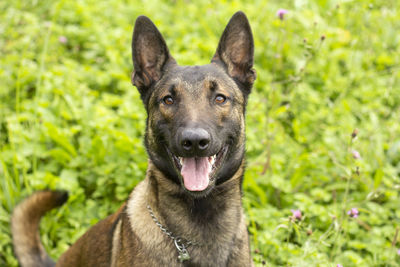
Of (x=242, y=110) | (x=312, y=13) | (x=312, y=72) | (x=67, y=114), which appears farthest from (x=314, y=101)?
(x=67, y=114)

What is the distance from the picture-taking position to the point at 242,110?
3.14 metres

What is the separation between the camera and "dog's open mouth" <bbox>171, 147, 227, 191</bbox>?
8.79ft

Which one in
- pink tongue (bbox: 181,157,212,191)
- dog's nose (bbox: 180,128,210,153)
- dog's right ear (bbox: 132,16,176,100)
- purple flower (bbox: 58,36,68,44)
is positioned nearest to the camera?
dog's nose (bbox: 180,128,210,153)

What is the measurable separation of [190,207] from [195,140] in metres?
0.59

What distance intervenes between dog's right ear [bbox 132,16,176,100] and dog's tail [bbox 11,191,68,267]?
120 centimetres

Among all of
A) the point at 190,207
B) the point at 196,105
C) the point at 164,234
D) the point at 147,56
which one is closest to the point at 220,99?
the point at 196,105

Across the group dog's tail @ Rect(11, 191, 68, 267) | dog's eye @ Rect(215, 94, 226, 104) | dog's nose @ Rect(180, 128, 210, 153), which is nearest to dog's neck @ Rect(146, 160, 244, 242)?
dog's nose @ Rect(180, 128, 210, 153)

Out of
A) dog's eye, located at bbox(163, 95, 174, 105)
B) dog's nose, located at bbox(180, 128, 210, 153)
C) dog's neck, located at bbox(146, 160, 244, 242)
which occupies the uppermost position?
dog's eye, located at bbox(163, 95, 174, 105)

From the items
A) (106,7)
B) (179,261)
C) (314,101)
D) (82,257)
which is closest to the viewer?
(179,261)

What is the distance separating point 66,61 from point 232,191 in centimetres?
352

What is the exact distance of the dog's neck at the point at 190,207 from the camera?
9.35 ft

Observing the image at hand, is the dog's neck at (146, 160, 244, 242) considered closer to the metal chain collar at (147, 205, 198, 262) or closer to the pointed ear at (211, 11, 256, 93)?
the metal chain collar at (147, 205, 198, 262)

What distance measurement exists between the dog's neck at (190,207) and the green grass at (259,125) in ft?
1.42

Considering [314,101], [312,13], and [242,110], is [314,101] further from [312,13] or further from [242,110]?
[242,110]
